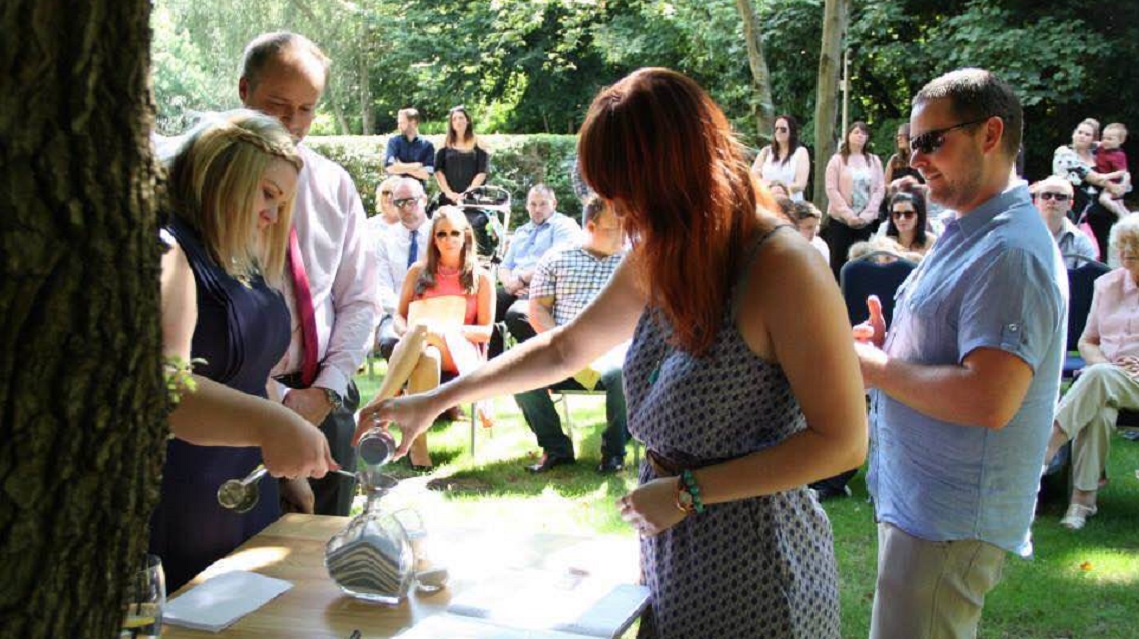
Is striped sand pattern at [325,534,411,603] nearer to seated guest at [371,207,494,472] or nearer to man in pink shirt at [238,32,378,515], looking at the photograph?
man in pink shirt at [238,32,378,515]

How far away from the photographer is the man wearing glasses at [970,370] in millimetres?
2273

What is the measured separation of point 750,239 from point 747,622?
659 mm

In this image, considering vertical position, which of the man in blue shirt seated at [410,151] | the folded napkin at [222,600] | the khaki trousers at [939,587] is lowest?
the khaki trousers at [939,587]

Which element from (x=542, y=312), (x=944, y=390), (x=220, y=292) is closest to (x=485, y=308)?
(x=542, y=312)

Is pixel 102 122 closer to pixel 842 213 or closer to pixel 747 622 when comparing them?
pixel 747 622

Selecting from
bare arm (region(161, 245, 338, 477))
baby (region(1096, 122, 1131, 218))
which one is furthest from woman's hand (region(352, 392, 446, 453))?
baby (region(1096, 122, 1131, 218))

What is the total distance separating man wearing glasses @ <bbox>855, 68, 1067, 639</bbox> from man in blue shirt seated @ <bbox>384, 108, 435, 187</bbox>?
10.5 m

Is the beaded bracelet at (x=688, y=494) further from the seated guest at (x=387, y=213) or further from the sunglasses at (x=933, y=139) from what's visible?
the seated guest at (x=387, y=213)

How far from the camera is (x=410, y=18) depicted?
27.0m

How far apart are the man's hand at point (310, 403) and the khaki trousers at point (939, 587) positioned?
5.41 feet

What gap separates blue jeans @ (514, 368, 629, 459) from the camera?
639cm

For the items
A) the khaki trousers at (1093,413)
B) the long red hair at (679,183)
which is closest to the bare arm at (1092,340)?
the khaki trousers at (1093,413)

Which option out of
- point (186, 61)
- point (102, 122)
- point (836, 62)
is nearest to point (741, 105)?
point (836, 62)

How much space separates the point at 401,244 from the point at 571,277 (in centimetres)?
227
